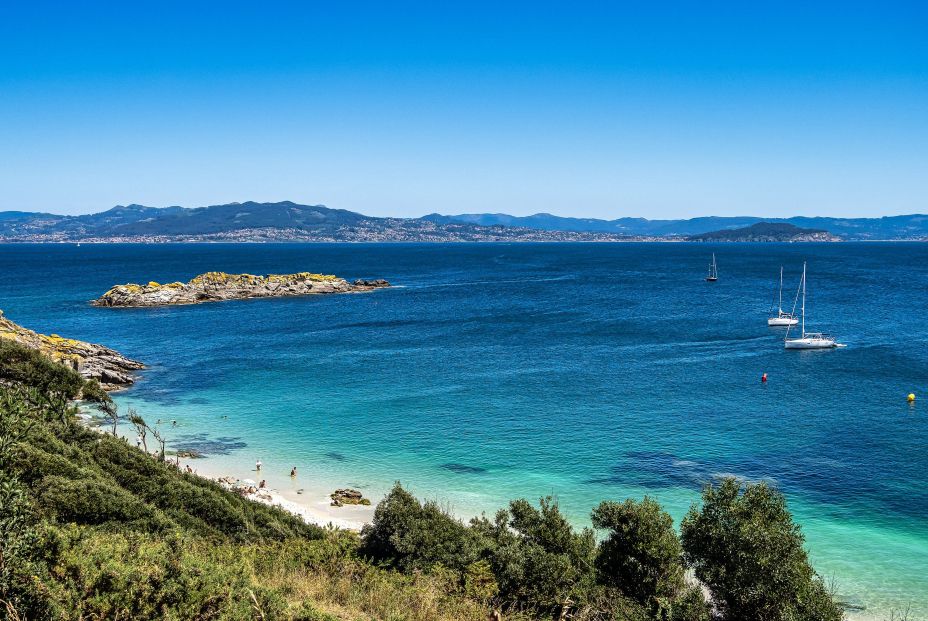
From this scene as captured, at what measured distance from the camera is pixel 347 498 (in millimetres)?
33344

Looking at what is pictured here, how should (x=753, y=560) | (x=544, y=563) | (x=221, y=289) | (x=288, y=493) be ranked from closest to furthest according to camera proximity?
(x=753, y=560) < (x=544, y=563) < (x=288, y=493) < (x=221, y=289)

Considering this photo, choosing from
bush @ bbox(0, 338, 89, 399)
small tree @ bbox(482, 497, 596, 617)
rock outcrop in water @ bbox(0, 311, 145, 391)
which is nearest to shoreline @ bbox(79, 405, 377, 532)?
bush @ bbox(0, 338, 89, 399)

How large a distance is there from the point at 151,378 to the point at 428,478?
1386 inches

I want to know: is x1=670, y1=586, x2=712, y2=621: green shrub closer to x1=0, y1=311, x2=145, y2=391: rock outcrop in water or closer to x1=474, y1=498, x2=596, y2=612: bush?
x1=474, y1=498, x2=596, y2=612: bush

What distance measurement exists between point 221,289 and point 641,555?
4525 inches

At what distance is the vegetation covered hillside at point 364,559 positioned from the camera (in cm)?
1177

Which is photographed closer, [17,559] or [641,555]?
[17,559]

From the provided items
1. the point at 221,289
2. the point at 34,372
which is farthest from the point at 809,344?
the point at 221,289

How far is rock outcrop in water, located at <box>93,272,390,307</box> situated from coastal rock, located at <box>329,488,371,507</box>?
290 feet

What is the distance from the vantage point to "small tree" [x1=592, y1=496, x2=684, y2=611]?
17578 millimetres

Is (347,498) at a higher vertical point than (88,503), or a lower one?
lower

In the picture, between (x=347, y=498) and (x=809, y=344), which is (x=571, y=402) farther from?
(x=809, y=344)

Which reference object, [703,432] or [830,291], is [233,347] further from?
[830,291]

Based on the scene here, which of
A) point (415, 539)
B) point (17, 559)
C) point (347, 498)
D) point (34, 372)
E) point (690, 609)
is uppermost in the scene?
point (17, 559)
